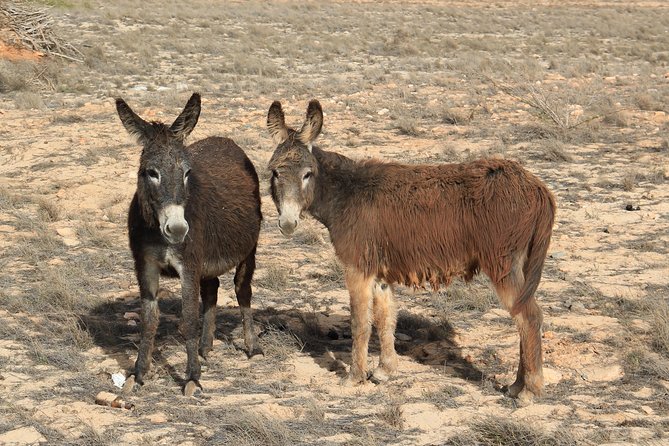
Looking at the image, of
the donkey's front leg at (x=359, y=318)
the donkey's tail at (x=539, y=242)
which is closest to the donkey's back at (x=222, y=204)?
the donkey's front leg at (x=359, y=318)

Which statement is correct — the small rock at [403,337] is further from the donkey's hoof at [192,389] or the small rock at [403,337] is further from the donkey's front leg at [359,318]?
the donkey's hoof at [192,389]

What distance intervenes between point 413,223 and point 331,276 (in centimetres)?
321

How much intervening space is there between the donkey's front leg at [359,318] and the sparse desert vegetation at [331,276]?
0.15 m

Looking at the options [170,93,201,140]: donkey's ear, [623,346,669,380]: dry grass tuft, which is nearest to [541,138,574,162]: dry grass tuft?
[623,346,669,380]: dry grass tuft

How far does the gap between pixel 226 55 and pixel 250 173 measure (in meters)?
19.7

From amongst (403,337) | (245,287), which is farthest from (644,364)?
(245,287)

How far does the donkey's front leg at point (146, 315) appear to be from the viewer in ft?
21.9

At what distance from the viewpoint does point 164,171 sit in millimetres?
6246

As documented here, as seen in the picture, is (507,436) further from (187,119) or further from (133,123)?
(133,123)

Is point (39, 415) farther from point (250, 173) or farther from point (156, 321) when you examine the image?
point (250, 173)

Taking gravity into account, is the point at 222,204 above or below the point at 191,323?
above

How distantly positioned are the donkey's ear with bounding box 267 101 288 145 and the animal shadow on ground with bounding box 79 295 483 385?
1977mm

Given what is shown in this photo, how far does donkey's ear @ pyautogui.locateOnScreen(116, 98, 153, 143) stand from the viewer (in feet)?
21.1

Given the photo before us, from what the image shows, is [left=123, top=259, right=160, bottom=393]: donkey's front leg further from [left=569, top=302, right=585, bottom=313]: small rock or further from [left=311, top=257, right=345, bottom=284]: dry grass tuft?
[left=569, top=302, right=585, bottom=313]: small rock
